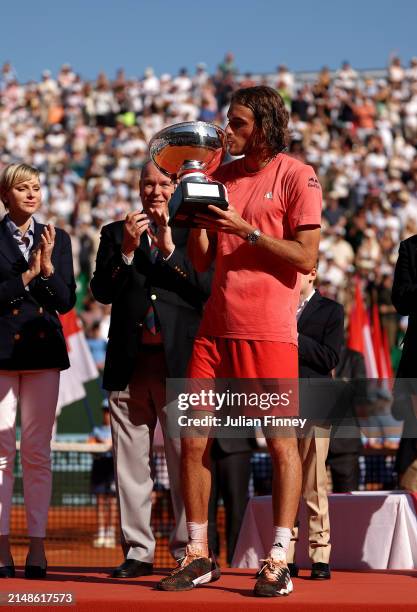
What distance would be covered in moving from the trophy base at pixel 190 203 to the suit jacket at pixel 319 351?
1719 mm

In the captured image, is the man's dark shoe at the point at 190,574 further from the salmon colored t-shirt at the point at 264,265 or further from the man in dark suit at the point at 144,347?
the salmon colored t-shirt at the point at 264,265

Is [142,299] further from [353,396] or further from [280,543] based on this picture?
[353,396]

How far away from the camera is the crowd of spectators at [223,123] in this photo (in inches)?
760

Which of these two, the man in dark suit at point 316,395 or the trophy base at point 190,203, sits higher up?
the trophy base at point 190,203

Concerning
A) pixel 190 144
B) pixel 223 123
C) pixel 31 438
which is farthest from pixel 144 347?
pixel 223 123

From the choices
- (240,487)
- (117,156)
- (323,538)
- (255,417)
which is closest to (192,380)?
(255,417)

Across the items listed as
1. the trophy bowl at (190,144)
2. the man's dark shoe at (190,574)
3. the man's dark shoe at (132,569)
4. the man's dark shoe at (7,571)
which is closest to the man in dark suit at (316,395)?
the man's dark shoe at (132,569)

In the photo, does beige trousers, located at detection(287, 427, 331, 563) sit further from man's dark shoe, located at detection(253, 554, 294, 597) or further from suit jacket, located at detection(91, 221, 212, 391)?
man's dark shoe, located at detection(253, 554, 294, 597)

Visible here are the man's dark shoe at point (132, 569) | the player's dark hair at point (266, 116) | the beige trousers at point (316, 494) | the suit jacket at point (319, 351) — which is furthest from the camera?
the suit jacket at point (319, 351)

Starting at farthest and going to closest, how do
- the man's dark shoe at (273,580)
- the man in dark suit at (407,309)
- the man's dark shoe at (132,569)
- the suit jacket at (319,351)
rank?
the suit jacket at (319,351)
the man in dark suit at (407,309)
the man's dark shoe at (132,569)
the man's dark shoe at (273,580)

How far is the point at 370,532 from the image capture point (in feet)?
23.2

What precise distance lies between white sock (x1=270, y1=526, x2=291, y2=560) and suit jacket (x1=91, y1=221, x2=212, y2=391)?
3.95 feet

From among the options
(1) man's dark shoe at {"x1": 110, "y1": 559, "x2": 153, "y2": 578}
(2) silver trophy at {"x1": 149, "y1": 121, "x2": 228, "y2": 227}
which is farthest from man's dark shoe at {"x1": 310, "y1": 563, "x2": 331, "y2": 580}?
(2) silver trophy at {"x1": 149, "y1": 121, "x2": 228, "y2": 227}

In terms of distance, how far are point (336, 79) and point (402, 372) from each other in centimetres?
2034
